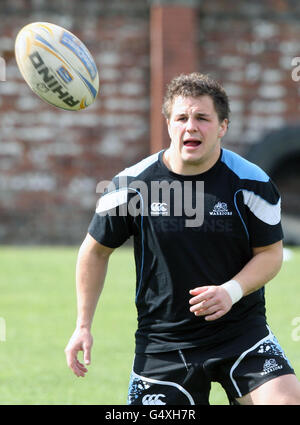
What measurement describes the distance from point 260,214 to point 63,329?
14.6 ft

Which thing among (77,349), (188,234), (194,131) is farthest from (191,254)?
(77,349)

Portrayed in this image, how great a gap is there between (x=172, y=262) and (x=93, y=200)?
11973 millimetres

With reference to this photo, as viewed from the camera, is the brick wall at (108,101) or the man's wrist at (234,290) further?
the brick wall at (108,101)

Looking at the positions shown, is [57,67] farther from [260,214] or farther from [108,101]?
[108,101]

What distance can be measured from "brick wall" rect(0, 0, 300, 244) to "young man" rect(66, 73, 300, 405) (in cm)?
1166

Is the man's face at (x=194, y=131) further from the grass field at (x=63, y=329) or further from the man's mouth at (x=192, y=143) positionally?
the grass field at (x=63, y=329)

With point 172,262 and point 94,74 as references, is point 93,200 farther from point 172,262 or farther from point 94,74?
point 172,262

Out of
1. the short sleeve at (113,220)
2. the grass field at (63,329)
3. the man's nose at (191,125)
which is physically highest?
the man's nose at (191,125)

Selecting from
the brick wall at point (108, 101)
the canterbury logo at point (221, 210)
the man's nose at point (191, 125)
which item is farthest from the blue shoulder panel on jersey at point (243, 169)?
the brick wall at point (108, 101)

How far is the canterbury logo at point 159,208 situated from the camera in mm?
4402

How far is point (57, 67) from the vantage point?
5234mm

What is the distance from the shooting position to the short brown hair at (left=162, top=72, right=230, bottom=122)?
434 centimetres

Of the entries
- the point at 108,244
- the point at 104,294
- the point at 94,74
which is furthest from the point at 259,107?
the point at 108,244
